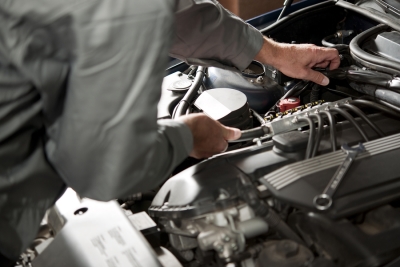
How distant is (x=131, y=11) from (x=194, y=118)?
40 centimetres

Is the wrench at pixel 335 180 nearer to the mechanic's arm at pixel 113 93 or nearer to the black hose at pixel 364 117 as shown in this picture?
the black hose at pixel 364 117

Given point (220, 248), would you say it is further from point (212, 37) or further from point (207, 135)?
point (212, 37)

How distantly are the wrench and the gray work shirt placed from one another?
0.99ft

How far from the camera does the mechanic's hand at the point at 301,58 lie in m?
1.47

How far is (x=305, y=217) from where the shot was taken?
1.04m

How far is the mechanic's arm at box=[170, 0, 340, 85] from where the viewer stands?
1.37 metres

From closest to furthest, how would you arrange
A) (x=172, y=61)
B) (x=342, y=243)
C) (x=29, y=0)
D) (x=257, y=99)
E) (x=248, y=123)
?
(x=29, y=0) < (x=342, y=243) < (x=248, y=123) < (x=257, y=99) < (x=172, y=61)

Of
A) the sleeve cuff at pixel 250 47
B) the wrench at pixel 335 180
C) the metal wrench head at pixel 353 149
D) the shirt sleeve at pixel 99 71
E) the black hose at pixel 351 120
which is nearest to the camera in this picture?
the shirt sleeve at pixel 99 71

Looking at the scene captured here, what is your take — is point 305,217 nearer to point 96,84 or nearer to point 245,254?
point 245,254

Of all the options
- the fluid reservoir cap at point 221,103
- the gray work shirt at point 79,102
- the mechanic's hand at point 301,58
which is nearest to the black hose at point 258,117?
the fluid reservoir cap at point 221,103

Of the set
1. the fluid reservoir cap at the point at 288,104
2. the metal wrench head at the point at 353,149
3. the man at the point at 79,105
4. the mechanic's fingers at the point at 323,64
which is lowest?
the fluid reservoir cap at the point at 288,104

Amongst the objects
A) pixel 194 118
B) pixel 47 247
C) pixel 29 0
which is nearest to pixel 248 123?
pixel 194 118

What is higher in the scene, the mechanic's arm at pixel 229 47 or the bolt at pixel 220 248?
the mechanic's arm at pixel 229 47

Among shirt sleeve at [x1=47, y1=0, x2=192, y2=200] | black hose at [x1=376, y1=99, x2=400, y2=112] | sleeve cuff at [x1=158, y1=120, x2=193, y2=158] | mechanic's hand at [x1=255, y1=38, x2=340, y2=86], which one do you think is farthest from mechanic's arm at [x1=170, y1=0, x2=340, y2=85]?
shirt sleeve at [x1=47, y1=0, x2=192, y2=200]
